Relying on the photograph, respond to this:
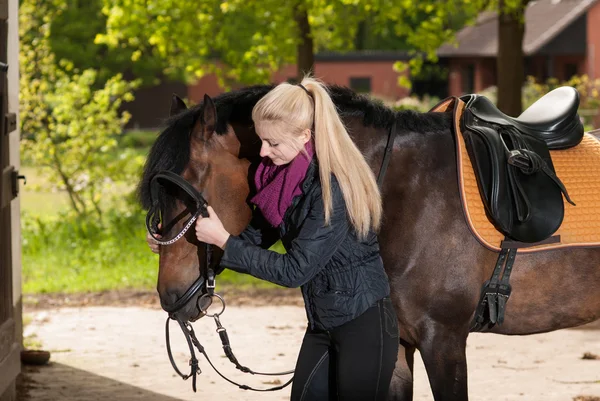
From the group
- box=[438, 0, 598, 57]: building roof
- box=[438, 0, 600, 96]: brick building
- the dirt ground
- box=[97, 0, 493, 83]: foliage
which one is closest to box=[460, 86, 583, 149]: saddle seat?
the dirt ground

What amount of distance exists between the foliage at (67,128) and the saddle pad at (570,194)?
788cm

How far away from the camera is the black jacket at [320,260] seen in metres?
2.98

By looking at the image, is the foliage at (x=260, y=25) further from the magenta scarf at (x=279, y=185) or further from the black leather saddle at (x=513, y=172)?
the magenta scarf at (x=279, y=185)

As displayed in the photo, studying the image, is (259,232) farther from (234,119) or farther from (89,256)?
(89,256)

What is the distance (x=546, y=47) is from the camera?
33.8m

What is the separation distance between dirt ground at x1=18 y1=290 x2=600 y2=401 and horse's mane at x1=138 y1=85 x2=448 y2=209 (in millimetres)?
2263

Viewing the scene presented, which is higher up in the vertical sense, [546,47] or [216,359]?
[546,47]

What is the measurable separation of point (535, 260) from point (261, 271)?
1274mm

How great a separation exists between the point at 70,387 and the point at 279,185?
322 cm

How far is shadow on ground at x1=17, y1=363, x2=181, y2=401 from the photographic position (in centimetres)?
548

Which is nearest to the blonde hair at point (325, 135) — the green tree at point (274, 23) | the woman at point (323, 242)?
the woman at point (323, 242)

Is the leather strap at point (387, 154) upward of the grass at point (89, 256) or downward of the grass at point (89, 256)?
upward

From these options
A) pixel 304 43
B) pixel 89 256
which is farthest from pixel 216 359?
pixel 304 43

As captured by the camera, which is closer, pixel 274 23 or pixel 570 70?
pixel 274 23
